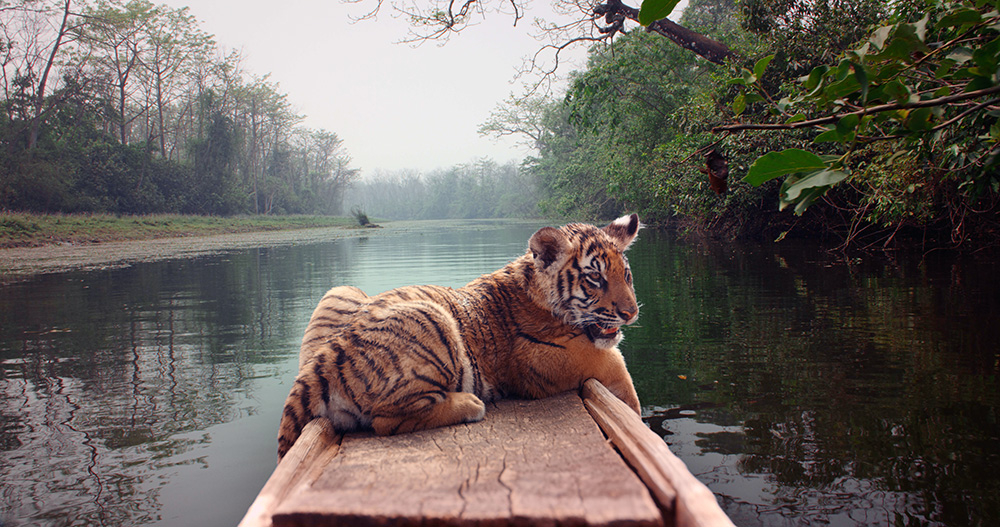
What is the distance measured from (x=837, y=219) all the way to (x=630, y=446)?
55.5 ft

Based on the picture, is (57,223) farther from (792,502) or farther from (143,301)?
(792,502)

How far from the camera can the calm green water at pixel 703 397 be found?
3.41m

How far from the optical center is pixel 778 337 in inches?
274

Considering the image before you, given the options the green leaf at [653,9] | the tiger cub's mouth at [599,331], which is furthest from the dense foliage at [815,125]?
the tiger cub's mouth at [599,331]

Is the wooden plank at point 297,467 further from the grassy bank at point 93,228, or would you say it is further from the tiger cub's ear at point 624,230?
the grassy bank at point 93,228

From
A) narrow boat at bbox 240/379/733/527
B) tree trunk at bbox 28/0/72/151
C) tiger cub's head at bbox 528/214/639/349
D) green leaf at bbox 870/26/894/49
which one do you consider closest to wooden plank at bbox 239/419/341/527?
narrow boat at bbox 240/379/733/527

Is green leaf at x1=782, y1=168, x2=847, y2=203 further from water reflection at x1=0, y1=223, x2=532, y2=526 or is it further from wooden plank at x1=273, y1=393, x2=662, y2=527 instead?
water reflection at x1=0, y1=223, x2=532, y2=526

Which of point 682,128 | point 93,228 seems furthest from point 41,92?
point 682,128

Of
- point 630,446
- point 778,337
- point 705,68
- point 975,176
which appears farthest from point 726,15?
point 630,446

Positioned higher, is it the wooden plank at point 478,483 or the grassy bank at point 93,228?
the grassy bank at point 93,228

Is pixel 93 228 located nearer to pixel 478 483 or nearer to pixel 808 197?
pixel 478 483

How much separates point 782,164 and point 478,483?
56.7 inches

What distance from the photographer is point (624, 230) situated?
411 centimetres

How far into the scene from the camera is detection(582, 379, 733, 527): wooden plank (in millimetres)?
1687
